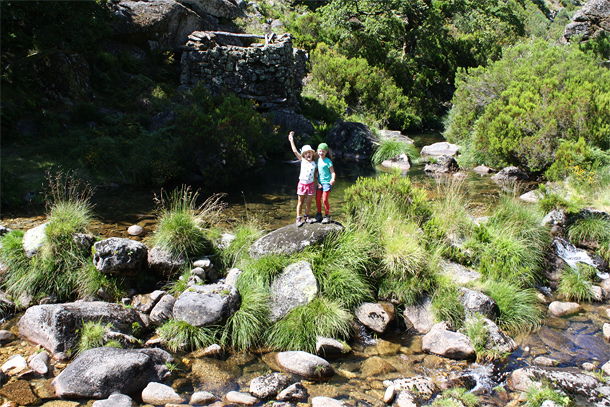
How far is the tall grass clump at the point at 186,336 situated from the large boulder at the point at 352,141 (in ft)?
50.1

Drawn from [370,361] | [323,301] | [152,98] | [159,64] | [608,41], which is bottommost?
[370,361]

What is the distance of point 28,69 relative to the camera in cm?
1752

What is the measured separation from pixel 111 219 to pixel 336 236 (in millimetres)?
5923

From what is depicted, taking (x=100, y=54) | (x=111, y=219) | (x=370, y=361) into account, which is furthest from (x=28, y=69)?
(x=370, y=361)

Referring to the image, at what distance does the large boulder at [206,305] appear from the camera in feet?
22.3

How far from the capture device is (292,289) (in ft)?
24.0

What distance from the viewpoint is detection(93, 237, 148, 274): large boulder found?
7777mm

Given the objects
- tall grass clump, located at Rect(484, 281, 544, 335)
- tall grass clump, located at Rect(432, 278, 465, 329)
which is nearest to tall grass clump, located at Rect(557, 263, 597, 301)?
tall grass clump, located at Rect(484, 281, 544, 335)

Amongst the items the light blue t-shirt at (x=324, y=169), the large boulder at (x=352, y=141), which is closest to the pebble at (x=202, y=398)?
the light blue t-shirt at (x=324, y=169)

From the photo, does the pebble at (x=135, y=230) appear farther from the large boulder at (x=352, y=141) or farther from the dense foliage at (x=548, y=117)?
the large boulder at (x=352, y=141)

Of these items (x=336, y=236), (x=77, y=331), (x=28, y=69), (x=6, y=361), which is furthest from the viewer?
(x=28, y=69)

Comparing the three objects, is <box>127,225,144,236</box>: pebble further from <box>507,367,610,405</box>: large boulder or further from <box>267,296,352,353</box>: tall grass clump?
<box>507,367,610,405</box>: large boulder

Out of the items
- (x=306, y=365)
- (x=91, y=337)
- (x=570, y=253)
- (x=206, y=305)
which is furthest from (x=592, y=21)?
(x=91, y=337)

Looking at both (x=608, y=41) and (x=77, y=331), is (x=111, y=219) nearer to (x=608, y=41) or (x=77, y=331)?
(x=77, y=331)
